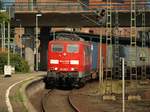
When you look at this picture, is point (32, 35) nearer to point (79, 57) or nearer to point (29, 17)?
point (29, 17)

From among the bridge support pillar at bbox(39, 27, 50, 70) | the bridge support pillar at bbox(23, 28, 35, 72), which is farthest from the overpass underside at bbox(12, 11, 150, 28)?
the bridge support pillar at bbox(23, 28, 35, 72)

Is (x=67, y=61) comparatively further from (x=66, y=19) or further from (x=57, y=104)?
(x=66, y=19)

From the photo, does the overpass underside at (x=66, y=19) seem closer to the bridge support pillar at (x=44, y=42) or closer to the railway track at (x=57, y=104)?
the bridge support pillar at (x=44, y=42)

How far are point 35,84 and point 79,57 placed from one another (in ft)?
11.5

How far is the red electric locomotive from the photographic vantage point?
33438 millimetres

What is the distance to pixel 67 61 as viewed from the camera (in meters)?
33.7

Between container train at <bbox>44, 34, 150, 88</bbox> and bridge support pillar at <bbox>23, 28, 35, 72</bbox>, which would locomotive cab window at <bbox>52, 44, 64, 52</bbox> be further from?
bridge support pillar at <bbox>23, 28, 35, 72</bbox>

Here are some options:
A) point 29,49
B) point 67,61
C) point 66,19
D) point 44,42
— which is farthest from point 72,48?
point 29,49

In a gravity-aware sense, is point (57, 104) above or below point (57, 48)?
below

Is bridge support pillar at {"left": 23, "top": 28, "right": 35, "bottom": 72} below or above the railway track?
above

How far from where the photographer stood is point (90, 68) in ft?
125

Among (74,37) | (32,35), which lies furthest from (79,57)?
(32,35)

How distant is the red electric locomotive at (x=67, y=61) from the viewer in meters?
33.4

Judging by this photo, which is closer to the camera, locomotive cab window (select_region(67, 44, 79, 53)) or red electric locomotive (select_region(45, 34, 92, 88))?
red electric locomotive (select_region(45, 34, 92, 88))
